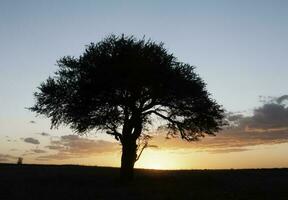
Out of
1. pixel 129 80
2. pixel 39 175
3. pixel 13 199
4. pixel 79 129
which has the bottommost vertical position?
pixel 13 199

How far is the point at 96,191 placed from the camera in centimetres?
3503

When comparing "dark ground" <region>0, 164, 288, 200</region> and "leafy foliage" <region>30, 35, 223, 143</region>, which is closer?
"dark ground" <region>0, 164, 288, 200</region>

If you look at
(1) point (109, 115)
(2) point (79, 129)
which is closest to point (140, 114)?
(1) point (109, 115)

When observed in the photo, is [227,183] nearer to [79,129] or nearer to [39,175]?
[79,129]

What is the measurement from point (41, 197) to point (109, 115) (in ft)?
46.6

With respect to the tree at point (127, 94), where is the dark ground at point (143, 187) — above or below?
below

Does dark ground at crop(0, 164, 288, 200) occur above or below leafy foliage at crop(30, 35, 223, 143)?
below

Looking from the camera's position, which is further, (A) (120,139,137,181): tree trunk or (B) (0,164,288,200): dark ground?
(A) (120,139,137,181): tree trunk

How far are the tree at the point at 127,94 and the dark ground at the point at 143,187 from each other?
4.25 meters

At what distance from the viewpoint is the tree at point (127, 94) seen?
4488 centimetres

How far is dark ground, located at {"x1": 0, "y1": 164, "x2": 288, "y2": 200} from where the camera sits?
32312 millimetres

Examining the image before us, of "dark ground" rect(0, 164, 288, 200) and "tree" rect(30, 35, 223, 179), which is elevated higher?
"tree" rect(30, 35, 223, 179)

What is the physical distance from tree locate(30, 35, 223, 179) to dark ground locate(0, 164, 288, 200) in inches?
167

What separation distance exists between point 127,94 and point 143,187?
9.99 m
